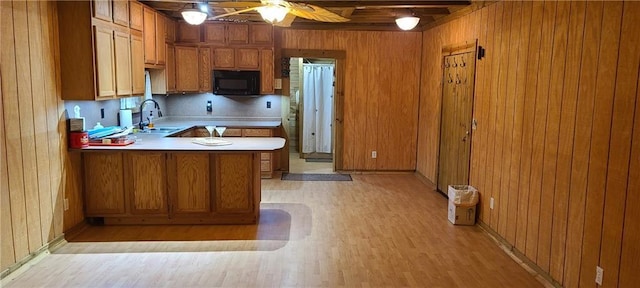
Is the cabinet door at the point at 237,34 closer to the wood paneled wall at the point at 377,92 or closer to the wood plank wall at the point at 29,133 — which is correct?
the wood paneled wall at the point at 377,92

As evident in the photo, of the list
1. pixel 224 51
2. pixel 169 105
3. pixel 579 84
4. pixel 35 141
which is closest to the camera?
pixel 579 84

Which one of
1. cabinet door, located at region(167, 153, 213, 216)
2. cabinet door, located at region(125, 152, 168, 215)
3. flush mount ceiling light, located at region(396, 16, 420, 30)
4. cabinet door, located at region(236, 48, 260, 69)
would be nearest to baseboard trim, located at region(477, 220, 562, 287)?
flush mount ceiling light, located at region(396, 16, 420, 30)

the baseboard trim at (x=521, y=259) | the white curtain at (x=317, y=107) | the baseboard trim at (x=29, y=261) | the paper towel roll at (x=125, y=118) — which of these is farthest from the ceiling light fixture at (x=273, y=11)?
the white curtain at (x=317, y=107)

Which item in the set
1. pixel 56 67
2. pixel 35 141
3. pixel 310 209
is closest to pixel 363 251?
pixel 310 209

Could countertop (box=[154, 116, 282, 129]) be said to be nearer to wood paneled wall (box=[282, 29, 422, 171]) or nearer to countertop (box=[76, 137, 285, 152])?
wood paneled wall (box=[282, 29, 422, 171])

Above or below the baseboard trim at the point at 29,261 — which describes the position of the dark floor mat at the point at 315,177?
above

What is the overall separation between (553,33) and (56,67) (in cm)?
404

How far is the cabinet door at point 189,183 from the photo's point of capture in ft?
14.1

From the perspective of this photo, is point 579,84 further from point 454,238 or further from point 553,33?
point 454,238

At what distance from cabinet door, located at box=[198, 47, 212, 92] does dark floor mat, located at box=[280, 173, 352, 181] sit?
1.78 m

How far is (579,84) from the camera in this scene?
2.92 m

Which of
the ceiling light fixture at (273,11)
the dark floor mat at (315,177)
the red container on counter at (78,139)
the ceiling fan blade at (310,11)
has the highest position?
the ceiling fan blade at (310,11)

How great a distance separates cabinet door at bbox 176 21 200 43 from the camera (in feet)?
21.2

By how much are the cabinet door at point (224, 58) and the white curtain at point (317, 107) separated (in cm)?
190
